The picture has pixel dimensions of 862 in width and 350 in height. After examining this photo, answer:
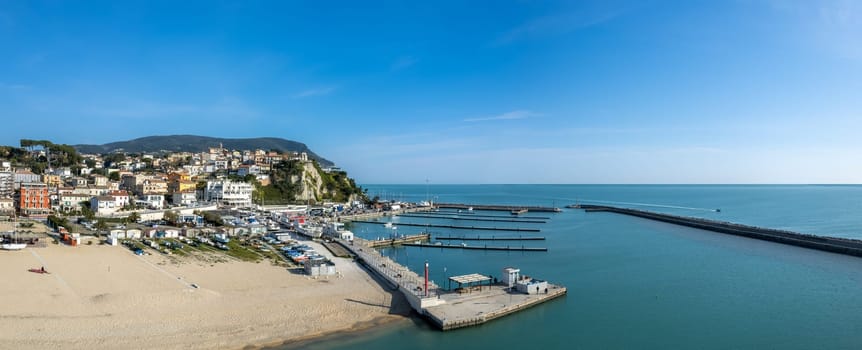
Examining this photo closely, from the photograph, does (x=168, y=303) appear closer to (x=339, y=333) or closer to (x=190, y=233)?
(x=339, y=333)

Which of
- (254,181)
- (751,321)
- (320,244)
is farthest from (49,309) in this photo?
(254,181)

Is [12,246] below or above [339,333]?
→ above

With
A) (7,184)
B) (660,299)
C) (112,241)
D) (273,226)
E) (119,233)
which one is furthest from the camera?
(7,184)

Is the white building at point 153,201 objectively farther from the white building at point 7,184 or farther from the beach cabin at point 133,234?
the beach cabin at point 133,234

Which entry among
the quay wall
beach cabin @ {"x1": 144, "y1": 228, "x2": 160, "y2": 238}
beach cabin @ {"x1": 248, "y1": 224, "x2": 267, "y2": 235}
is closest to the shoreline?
the quay wall

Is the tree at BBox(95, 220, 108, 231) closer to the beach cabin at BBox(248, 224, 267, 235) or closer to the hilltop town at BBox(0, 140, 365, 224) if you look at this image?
the hilltop town at BBox(0, 140, 365, 224)

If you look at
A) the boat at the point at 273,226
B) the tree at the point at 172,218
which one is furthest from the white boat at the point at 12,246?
the boat at the point at 273,226

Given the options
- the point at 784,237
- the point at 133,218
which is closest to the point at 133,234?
the point at 133,218
